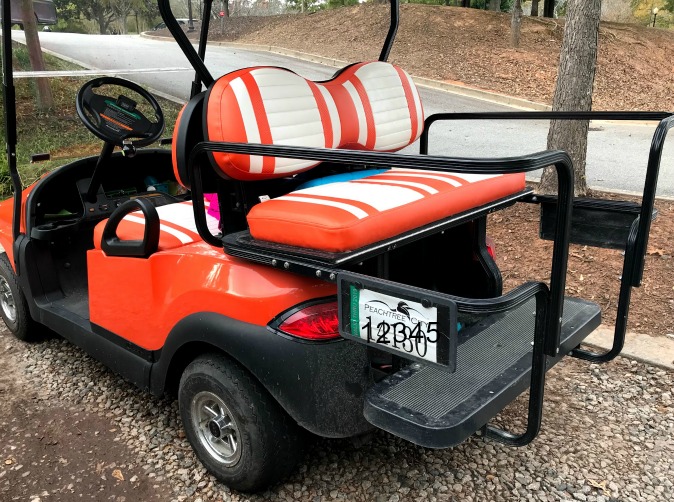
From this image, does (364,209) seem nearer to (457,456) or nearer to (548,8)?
(457,456)

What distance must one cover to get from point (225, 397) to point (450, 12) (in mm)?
17791

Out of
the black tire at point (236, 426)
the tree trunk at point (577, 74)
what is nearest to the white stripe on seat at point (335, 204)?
the black tire at point (236, 426)

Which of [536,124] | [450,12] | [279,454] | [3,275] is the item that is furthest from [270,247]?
[450,12]

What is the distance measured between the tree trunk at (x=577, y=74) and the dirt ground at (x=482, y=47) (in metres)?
8.19

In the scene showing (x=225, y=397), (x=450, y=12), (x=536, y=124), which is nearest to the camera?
(x=225, y=397)

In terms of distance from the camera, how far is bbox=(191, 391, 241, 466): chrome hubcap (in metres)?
2.04

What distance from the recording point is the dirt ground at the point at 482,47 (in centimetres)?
1309

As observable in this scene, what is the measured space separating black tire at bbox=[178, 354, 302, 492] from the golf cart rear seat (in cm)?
49

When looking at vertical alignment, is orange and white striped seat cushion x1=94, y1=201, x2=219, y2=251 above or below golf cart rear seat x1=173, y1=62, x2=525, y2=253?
below

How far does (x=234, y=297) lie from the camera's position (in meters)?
1.89

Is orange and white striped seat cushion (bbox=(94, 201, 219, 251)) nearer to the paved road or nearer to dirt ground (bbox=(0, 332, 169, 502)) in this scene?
dirt ground (bbox=(0, 332, 169, 502))

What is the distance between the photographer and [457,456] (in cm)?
230

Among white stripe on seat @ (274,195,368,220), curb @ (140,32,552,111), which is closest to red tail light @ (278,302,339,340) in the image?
white stripe on seat @ (274,195,368,220)

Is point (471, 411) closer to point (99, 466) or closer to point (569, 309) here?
point (569, 309)
